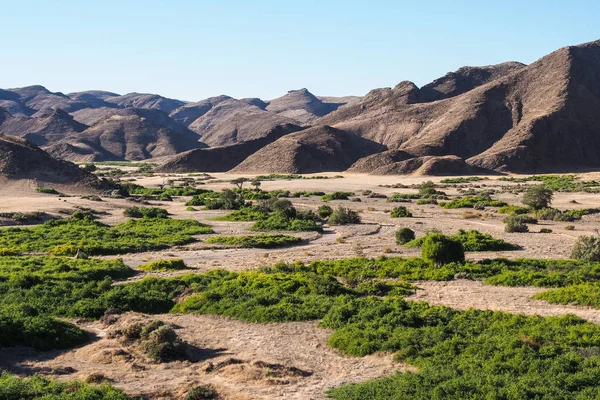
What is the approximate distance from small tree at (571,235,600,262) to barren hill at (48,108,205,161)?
6173 inches

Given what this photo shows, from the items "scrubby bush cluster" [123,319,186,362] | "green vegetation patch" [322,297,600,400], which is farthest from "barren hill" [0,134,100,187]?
"green vegetation patch" [322,297,600,400]

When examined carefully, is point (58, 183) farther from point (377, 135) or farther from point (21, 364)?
point (377, 135)

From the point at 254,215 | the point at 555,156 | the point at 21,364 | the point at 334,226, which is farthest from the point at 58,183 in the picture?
the point at 555,156

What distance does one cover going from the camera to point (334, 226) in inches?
1661

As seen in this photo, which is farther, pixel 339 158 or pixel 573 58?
pixel 573 58

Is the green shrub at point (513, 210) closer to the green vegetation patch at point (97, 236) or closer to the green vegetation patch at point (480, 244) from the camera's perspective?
the green vegetation patch at point (480, 244)

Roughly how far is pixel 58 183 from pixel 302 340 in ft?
201

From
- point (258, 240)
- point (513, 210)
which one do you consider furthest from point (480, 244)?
point (513, 210)

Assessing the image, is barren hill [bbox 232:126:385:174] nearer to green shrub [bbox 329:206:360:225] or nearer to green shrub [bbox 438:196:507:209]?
green shrub [bbox 438:196:507:209]

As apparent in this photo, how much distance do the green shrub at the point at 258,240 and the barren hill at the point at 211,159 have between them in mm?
97844

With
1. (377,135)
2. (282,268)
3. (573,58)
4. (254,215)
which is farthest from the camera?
(377,135)

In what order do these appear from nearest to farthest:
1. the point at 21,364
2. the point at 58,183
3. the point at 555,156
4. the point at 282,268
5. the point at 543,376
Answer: the point at 543,376
the point at 21,364
the point at 282,268
the point at 58,183
the point at 555,156

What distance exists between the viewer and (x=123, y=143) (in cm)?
18950

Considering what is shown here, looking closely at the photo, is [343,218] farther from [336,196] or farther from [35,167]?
[35,167]
